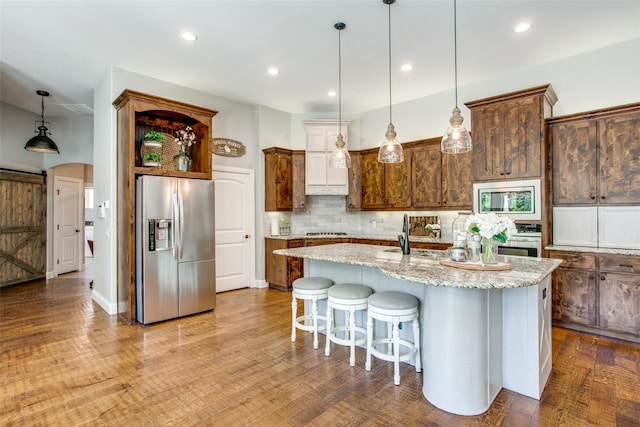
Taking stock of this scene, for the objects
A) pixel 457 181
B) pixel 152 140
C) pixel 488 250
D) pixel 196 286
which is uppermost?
pixel 152 140

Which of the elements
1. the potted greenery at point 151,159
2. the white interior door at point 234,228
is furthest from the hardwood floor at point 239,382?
the potted greenery at point 151,159

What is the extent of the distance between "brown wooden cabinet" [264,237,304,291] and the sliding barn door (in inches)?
183

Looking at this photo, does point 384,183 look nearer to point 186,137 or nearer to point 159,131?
point 186,137

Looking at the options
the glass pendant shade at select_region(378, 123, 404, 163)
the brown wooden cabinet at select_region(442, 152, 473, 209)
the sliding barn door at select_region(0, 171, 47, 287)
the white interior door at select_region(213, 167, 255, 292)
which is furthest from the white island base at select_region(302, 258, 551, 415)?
the sliding barn door at select_region(0, 171, 47, 287)

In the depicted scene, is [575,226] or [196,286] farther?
[196,286]

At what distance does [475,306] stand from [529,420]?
756 millimetres

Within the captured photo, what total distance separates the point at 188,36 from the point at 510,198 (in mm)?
4152

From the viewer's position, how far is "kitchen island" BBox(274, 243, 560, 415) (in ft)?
6.79

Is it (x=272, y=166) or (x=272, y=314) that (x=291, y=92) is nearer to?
(x=272, y=166)

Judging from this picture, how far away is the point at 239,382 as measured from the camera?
2.51 meters

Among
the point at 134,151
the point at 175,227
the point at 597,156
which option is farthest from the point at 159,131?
the point at 597,156

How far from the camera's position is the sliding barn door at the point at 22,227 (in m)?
5.82

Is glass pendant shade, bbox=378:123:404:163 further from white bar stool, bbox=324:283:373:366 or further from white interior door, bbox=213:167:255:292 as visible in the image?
white interior door, bbox=213:167:255:292

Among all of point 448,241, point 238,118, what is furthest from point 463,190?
point 238,118
